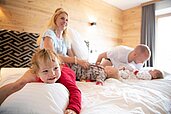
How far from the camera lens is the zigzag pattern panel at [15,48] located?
194 cm

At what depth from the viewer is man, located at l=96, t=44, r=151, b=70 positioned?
1.83 meters

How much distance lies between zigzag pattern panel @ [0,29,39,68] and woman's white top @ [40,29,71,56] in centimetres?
55

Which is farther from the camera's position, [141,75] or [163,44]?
[163,44]

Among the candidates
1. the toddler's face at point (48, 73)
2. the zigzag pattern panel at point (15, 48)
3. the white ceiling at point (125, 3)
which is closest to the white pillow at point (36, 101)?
the toddler's face at point (48, 73)

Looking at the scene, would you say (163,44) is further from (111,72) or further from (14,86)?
(14,86)

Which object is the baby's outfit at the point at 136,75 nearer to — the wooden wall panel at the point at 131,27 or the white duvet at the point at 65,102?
the white duvet at the point at 65,102

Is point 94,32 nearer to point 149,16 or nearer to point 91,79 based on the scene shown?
point 149,16

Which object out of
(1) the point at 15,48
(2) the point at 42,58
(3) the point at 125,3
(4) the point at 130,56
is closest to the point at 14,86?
(2) the point at 42,58

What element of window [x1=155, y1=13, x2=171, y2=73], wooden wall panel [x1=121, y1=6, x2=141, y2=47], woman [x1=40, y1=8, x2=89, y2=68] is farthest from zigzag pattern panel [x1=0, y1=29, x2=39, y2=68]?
window [x1=155, y1=13, x2=171, y2=73]

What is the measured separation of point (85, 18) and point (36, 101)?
274 centimetres

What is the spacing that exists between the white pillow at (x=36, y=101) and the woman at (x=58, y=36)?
0.80m

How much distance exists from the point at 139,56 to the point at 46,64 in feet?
4.29

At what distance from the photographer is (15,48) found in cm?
198

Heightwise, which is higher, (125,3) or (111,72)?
(125,3)
